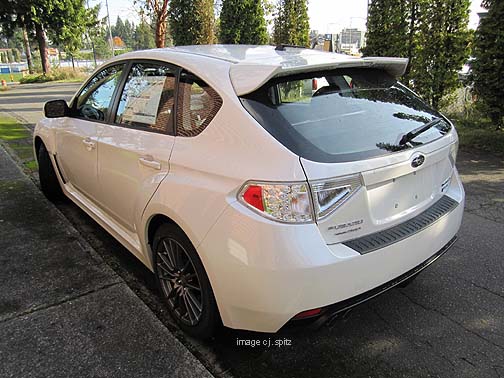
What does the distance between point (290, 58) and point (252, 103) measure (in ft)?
1.84

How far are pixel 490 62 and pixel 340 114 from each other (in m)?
5.90

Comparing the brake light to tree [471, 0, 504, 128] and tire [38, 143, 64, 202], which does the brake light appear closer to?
tire [38, 143, 64, 202]

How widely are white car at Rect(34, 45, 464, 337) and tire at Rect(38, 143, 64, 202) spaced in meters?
2.09

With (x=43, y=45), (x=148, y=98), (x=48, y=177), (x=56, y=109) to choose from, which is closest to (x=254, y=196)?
(x=148, y=98)

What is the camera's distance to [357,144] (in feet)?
6.81

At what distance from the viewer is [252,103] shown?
204 centimetres

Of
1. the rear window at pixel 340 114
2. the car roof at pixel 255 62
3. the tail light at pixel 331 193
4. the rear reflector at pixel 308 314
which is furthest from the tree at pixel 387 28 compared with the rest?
the rear reflector at pixel 308 314

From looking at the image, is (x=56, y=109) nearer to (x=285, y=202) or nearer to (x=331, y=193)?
(x=285, y=202)

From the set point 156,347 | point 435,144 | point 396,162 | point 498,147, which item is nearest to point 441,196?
point 435,144

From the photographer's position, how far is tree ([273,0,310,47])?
48.4 feet

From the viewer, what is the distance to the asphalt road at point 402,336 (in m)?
2.19

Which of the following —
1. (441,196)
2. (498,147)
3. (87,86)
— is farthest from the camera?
(498,147)

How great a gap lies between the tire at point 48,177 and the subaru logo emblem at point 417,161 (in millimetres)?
3945

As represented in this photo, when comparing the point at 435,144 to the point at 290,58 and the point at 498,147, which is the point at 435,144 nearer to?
the point at 290,58
